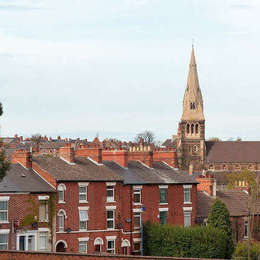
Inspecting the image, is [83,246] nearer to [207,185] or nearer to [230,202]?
[207,185]

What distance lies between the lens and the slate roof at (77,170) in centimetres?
6562

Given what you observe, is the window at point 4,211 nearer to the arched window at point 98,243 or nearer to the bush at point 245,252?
the arched window at point 98,243

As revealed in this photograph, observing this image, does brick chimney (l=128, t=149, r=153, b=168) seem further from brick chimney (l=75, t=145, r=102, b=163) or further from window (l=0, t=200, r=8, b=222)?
window (l=0, t=200, r=8, b=222)

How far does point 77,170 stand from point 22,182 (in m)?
5.32

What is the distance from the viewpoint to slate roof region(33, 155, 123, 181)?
65625mm

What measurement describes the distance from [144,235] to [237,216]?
11.5 meters

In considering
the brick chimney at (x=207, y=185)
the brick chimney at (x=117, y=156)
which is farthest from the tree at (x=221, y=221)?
the brick chimney at (x=207, y=185)

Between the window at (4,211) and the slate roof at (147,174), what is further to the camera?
the slate roof at (147,174)

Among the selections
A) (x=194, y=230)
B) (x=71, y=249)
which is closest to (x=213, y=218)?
(x=194, y=230)

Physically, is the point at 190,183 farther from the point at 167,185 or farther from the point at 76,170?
the point at 76,170

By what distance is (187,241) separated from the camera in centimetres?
6700

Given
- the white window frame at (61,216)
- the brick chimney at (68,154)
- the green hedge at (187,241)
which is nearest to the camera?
the white window frame at (61,216)

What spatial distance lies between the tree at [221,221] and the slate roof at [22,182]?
544 inches

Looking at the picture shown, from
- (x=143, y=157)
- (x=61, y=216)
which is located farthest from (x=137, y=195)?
(x=61, y=216)
